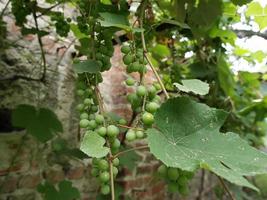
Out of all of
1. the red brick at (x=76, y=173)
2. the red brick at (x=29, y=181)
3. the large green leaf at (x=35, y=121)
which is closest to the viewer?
the large green leaf at (x=35, y=121)

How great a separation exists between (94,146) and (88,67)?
0.78ft

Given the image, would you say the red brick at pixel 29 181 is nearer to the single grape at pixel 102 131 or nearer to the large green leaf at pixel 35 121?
the large green leaf at pixel 35 121

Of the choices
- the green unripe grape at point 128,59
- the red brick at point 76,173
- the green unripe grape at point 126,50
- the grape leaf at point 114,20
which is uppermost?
the grape leaf at point 114,20

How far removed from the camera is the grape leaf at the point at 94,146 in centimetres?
68

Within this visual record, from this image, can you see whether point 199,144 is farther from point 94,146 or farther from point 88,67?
point 88,67

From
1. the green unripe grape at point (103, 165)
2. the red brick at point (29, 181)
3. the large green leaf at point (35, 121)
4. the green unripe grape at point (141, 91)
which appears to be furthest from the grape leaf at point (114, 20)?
the red brick at point (29, 181)

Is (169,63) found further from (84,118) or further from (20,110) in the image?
(84,118)

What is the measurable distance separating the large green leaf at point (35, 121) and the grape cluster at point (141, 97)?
610 mm

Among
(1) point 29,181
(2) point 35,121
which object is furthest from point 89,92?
(1) point 29,181

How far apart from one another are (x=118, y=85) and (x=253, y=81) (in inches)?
27.8

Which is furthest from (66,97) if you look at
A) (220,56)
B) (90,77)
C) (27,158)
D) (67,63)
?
Result: (90,77)

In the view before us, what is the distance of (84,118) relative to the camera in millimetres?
853

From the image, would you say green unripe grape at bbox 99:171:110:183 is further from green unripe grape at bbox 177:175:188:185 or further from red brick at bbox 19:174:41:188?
red brick at bbox 19:174:41:188

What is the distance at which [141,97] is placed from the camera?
0.78 m
